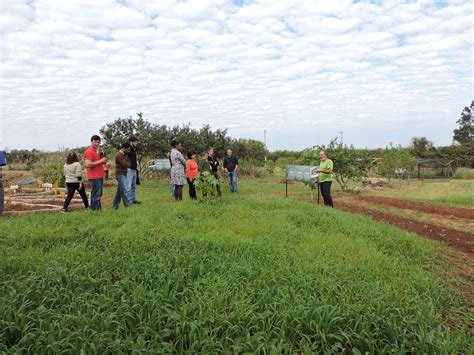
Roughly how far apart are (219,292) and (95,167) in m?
4.98

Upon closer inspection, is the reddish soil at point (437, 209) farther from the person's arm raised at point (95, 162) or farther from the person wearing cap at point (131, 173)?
the person's arm raised at point (95, 162)

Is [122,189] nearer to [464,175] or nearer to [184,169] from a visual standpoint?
[184,169]

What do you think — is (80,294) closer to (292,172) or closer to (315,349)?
(315,349)

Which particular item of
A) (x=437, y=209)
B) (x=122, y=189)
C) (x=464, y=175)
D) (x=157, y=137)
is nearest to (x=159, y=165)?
(x=157, y=137)

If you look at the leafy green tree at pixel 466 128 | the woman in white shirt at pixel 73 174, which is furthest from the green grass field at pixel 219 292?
the leafy green tree at pixel 466 128

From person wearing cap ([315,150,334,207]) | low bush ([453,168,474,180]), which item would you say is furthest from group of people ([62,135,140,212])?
low bush ([453,168,474,180])

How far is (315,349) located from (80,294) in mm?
2157

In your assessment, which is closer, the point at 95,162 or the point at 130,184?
the point at 95,162

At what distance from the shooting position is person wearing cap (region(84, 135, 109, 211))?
22.5 ft

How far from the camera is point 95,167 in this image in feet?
23.1

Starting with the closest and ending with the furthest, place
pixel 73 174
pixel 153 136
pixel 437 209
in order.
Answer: pixel 73 174, pixel 437 209, pixel 153 136

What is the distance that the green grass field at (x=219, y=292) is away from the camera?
2.50 m

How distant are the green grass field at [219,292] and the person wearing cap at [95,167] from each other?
1643 mm

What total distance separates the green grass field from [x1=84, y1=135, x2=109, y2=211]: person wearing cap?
5.39ft
